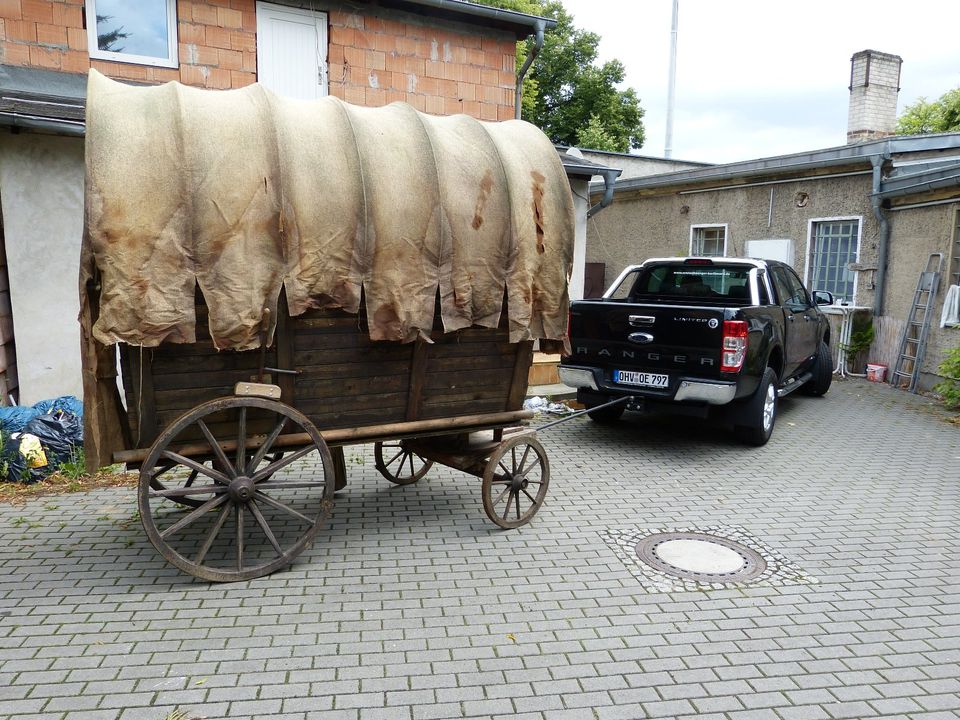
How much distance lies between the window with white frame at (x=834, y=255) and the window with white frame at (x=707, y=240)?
2.28 m

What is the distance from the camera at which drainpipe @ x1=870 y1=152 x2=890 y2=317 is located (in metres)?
12.4

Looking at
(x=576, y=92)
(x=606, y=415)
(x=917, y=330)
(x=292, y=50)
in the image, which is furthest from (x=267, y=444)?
(x=576, y=92)

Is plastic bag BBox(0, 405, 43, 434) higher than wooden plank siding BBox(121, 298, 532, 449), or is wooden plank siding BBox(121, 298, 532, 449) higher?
wooden plank siding BBox(121, 298, 532, 449)

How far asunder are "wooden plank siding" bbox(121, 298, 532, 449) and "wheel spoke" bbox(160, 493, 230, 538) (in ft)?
1.37

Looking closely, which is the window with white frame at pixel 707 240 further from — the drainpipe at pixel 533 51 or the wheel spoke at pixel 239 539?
the wheel spoke at pixel 239 539

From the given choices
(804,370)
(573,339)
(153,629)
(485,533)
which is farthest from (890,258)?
(153,629)

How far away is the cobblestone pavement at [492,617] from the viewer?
10.8 ft

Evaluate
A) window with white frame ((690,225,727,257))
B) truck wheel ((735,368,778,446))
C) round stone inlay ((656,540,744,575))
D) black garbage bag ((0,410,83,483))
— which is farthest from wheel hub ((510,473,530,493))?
window with white frame ((690,225,727,257))

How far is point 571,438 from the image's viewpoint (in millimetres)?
8375

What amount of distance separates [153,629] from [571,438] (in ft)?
17.7

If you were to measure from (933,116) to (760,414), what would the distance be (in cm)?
3622

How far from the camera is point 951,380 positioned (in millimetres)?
10344

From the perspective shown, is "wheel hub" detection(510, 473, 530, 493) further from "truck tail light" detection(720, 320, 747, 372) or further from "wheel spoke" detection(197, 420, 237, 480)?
"truck tail light" detection(720, 320, 747, 372)

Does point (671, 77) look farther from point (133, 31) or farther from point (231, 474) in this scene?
point (231, 474)
